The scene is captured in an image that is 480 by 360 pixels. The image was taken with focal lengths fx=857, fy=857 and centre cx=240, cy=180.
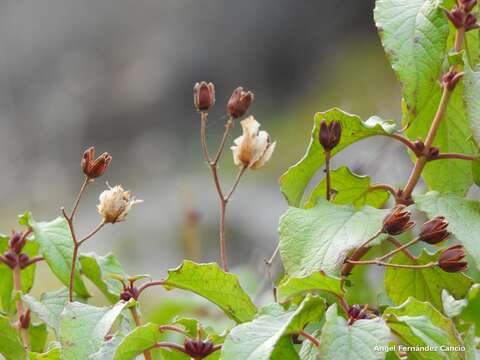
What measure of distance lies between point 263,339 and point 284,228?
152mm

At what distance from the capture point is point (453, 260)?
861mm

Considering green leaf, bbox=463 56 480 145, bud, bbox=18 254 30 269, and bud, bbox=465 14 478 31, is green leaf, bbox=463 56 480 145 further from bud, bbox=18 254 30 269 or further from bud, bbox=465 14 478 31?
bud, bbox=18 254 30 269

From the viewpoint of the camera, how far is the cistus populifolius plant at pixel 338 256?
76 cm

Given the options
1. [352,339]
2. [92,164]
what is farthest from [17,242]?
[352,339]

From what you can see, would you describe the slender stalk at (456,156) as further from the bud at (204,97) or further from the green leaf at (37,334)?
the green leaf at (37,334)

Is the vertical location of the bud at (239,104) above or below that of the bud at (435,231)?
above

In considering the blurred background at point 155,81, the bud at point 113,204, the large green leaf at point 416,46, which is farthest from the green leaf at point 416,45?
the blurred background at point 155,81

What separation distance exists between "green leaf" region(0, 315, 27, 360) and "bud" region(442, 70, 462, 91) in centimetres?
53

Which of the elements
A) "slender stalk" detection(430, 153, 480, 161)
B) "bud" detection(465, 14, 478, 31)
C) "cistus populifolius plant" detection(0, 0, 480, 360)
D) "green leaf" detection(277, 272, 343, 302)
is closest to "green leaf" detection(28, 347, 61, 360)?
"cistus populifolius plant" detection(0, 0, 480, 360)

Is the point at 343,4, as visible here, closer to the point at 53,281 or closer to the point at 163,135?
the point at 163,135

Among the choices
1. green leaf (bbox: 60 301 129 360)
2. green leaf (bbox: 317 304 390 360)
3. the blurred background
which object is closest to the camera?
green leaf (bbox: 317 304 390 360)

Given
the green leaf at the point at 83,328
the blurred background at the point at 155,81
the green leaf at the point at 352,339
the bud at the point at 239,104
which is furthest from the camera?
the blurred background at the point at 155,81

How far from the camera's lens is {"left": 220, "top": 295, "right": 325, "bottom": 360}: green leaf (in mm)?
711

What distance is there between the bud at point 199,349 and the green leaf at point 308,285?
9 centimetres
